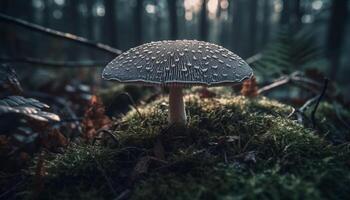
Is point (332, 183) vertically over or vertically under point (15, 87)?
under

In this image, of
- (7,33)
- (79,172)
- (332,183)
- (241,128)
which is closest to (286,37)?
(241,128)

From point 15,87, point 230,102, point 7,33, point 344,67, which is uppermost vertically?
point 7,33

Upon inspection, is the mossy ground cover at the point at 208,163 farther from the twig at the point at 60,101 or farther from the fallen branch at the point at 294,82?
the fallen branch at the point at 294,82

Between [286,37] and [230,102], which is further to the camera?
[286,37]

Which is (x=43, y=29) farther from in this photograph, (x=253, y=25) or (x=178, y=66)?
(x=253, y=25)

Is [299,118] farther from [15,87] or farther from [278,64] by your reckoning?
[15,87]

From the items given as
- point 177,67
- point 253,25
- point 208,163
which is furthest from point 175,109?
point 253,25

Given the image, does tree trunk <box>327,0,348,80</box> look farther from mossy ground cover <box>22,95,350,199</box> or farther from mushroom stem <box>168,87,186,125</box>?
mushroom stem <box>168,87,186,125</box>

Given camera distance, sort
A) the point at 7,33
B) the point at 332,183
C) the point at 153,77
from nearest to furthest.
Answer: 1. the point at 332,183
2. the point at 153,77
3. the point at 7,33
